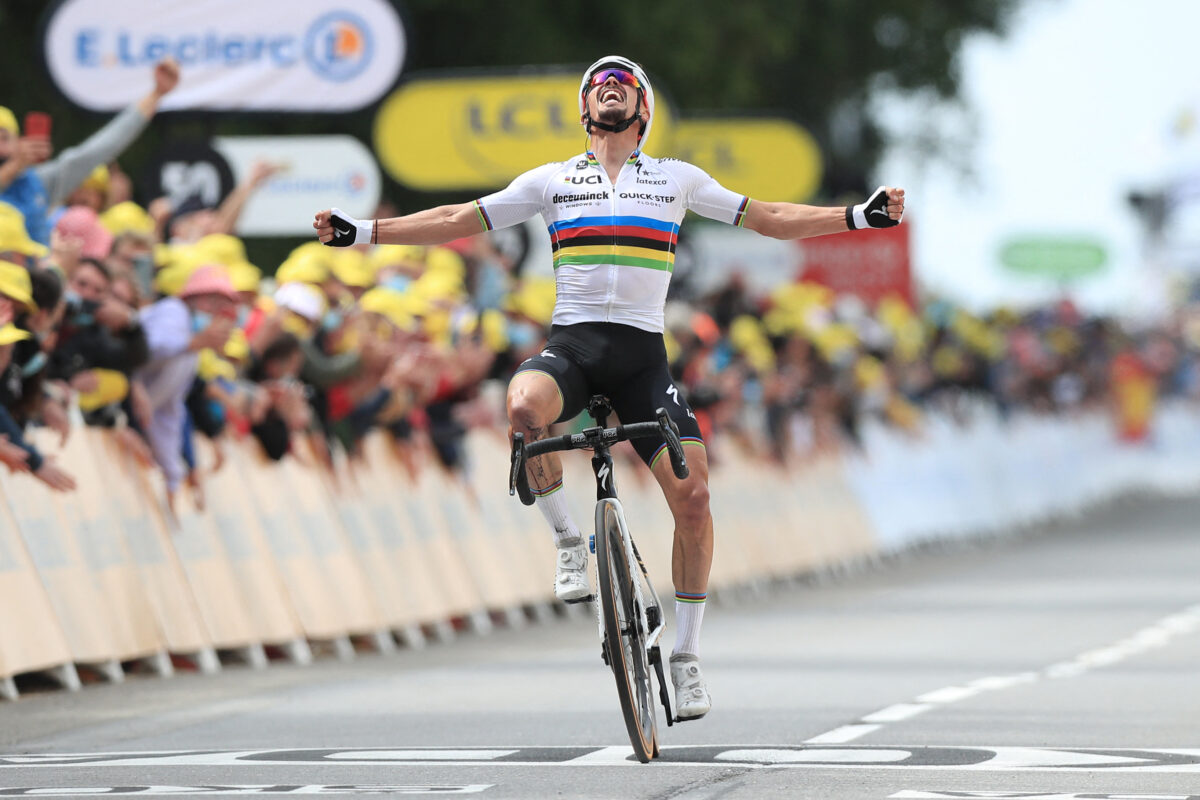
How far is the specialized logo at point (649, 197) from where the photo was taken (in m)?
10.4

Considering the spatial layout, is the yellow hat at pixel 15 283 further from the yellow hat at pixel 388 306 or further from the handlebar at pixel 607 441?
the yellow hat at pixel 388 306

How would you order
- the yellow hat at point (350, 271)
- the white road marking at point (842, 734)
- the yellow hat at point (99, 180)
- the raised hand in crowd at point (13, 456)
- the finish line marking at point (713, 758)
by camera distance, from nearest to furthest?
the finish line marking at point (713, 758)
the white road marking at point (842, 734)
the raised hand in crowd at point (13, 456)
the yellow hat at point (99, 180)
the yellow hat at point (350, 271)

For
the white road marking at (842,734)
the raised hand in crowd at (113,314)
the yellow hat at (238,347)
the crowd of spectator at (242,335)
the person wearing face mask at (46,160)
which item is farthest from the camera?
the yellow hat at (238,347)

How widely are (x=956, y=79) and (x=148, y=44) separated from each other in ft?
77.0

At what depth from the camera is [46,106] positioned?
29.4m

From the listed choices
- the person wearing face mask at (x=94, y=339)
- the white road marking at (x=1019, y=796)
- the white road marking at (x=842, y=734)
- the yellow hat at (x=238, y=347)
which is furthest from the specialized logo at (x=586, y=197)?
the yellow hat at (x=238, y=347)

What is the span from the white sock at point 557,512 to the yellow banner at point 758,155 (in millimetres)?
20310

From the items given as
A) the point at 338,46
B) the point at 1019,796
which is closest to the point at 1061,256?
the point at 338,46

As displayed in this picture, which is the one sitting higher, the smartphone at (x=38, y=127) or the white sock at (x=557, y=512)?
the smartphone at (x=38, y=127)

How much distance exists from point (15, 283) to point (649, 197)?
3746 millimetres

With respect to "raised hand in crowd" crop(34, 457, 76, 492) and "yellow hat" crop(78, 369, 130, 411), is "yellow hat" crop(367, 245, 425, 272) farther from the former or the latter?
"raised hand in crowd" crop(34, 457, 76, 492)

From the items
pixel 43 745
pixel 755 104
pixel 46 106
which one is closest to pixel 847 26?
pixel 755 104

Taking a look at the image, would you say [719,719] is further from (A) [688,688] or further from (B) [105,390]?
(B) [105,390]

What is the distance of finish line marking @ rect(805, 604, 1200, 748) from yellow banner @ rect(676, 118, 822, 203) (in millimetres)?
11047
